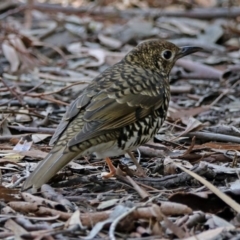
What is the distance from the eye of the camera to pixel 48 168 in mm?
4168

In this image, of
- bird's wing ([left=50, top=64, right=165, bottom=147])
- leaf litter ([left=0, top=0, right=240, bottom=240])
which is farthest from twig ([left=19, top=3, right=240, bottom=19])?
bird's wing ([left=50, top=64, right=165, bottom=147])

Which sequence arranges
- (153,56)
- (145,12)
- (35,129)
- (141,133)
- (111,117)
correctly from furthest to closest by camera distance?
(145,12) → (35,129) → (153,56) → (141,133) → (111,117)

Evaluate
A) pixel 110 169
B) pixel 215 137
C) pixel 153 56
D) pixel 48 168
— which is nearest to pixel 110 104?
pixel 110 169

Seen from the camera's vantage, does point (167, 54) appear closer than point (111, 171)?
No

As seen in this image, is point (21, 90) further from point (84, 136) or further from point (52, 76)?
point (84, 136)

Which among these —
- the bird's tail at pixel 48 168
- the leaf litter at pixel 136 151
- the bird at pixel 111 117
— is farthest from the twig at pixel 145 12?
the bird's tail at pixel 48 168

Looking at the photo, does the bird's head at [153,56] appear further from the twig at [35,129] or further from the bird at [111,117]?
the twig at [35,129]

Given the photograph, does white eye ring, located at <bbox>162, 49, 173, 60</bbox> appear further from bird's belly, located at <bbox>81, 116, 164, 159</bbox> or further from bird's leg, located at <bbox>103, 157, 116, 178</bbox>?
bird's leg, located at <bbox>103, 157, 116, 178</bbox>

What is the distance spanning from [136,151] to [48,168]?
1.26 metres

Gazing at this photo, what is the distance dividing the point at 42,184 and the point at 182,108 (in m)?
2.92

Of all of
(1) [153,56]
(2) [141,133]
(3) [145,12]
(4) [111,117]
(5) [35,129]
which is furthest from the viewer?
(3) [145,12]

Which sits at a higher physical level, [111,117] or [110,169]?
[111,117]

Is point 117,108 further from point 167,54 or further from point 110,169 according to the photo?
point 167,54

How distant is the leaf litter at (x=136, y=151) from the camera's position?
3.65 meters
